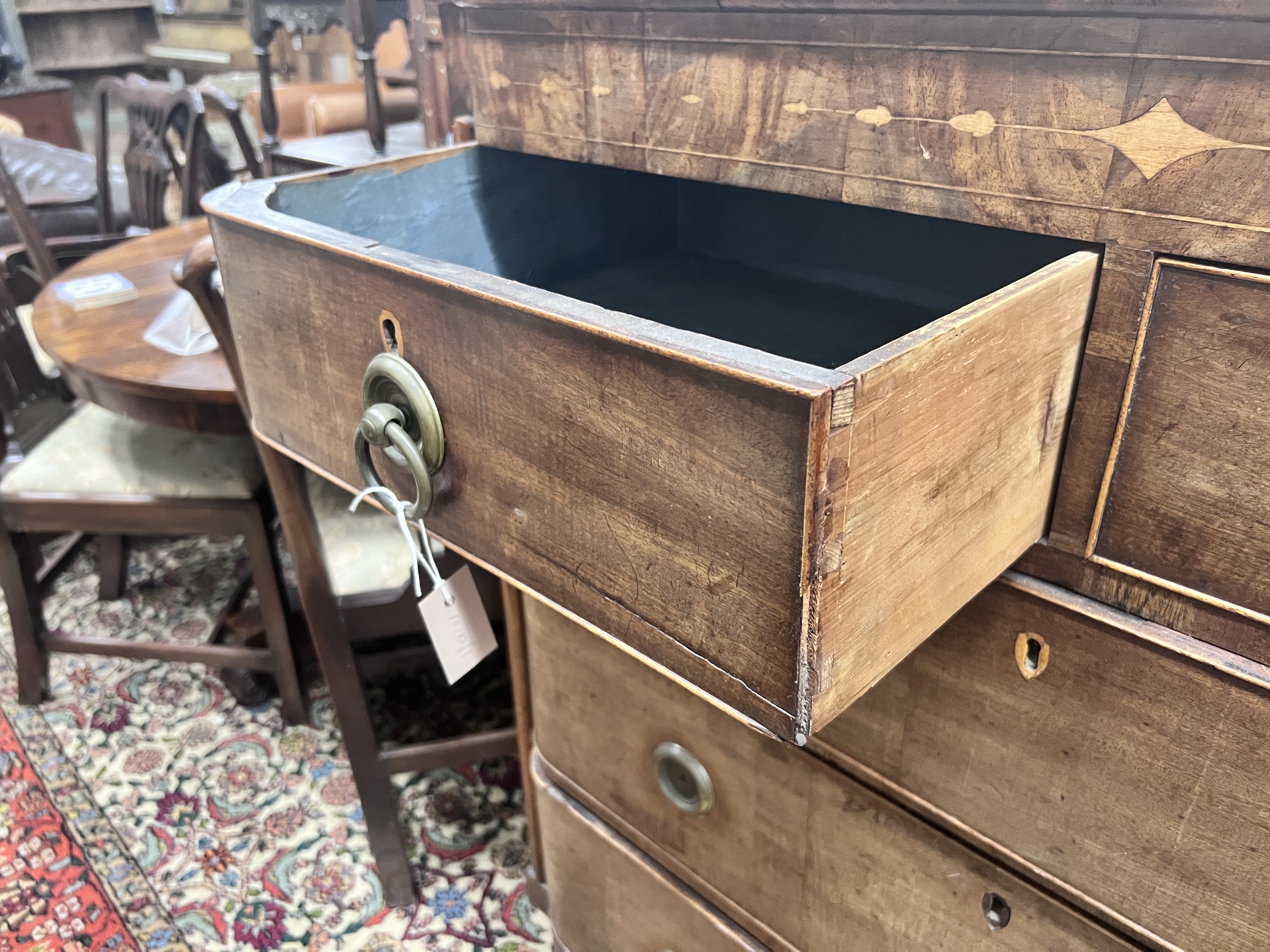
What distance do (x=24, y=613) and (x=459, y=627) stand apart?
1195mm

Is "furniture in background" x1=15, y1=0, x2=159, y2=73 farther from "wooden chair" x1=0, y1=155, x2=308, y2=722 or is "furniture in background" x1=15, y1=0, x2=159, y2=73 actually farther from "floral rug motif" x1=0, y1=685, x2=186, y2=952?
"floral rug motif" x1=0, y1=685, x2=186, y2=952

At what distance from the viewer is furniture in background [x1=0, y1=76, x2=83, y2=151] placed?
156 inches

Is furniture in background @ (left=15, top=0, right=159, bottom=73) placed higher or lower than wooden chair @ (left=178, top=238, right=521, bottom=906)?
higher

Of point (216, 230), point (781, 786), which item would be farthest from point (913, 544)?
point (216, 230)

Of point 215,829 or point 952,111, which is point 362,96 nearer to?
point 215,829

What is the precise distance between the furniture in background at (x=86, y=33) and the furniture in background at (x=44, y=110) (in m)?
1.83

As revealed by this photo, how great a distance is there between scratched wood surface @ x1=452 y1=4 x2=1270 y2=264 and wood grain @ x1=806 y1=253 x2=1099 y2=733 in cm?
5

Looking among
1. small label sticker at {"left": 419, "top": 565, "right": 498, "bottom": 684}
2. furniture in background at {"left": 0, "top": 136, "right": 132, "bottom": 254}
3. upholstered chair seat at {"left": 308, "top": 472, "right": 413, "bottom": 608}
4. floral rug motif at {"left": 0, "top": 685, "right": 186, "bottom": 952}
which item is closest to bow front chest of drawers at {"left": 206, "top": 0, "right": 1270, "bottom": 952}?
small label sticker at {"left": 419, "top": 565, "right": 498, "bottom": 684}

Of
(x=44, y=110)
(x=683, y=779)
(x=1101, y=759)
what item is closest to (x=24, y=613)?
(x=683, y=779)

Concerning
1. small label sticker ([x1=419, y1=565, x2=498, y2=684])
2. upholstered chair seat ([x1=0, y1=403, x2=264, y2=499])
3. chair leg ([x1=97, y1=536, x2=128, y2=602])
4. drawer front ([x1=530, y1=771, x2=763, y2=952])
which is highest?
small label sticker ([x1=419, y1=565, x2=498, y2=684])

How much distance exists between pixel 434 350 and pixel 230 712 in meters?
1.36

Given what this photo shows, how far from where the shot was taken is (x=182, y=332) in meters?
1.36

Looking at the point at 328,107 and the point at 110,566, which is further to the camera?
the point at 328,107

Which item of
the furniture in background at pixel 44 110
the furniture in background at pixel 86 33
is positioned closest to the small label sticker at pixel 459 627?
the furniture in background at pixel 44 110
